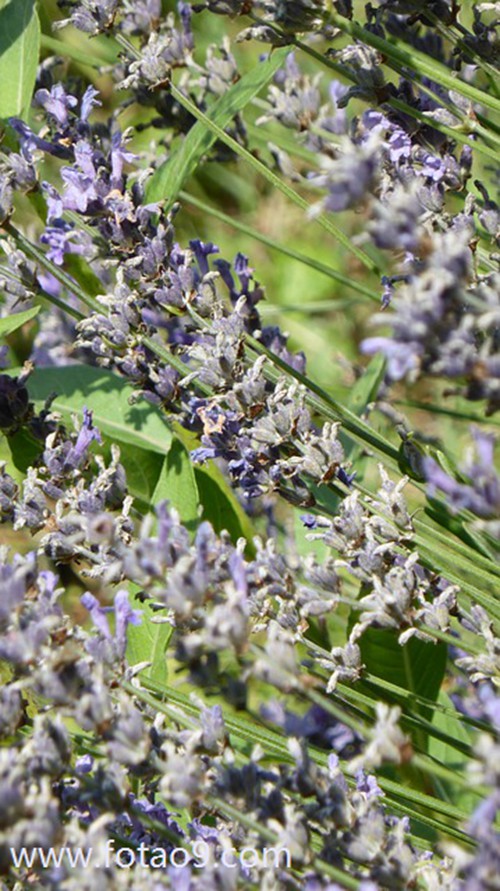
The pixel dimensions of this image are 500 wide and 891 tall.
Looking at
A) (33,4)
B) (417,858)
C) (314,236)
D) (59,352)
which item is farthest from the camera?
(314,236)

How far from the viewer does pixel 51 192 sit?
1.53m

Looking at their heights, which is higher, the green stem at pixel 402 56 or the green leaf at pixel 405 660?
the green stem at pixel 402 56

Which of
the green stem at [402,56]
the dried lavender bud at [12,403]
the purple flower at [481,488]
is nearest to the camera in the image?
the purple flower at [481,488]

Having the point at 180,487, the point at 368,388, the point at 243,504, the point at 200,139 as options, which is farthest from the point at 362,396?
the point at 200,139

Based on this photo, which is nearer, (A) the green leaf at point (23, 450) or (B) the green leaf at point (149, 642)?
(B) the green leaf at point (149, 642)

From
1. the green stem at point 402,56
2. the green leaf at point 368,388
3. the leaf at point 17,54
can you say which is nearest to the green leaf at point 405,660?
the green leaf at point 368,388

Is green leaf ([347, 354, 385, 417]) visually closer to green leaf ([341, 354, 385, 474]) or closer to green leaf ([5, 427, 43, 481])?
green leaf ([341, 354, 385, 474])

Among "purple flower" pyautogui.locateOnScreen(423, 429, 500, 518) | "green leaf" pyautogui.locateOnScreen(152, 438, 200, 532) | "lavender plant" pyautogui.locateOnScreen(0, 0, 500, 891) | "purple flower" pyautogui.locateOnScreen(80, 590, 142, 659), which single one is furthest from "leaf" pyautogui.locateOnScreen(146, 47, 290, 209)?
"purple flower" pyautogui.locateOnScreen(423, 429, 500, 518)

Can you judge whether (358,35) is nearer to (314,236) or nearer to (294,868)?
(294,868)

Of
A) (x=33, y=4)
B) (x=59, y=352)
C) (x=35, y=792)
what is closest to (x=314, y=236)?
(x=59, y=352)

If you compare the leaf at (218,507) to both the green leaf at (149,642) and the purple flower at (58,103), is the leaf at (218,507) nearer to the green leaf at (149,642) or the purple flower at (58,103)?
the green leaf at (149,642)

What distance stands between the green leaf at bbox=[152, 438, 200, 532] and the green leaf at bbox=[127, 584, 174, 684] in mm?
134

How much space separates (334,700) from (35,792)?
A: 647mm

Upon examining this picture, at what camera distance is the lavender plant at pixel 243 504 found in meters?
0.97
